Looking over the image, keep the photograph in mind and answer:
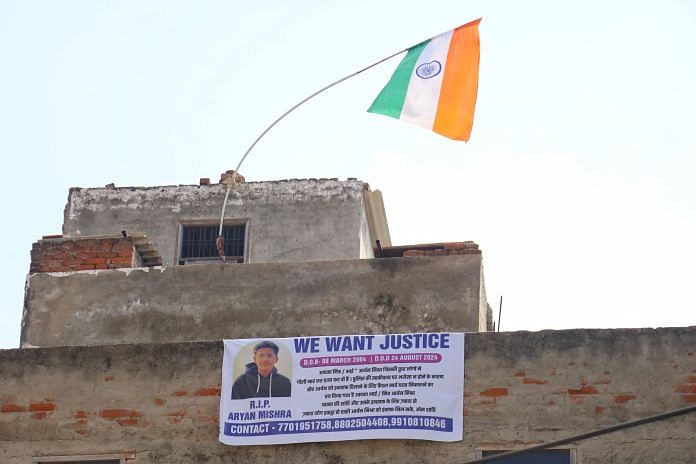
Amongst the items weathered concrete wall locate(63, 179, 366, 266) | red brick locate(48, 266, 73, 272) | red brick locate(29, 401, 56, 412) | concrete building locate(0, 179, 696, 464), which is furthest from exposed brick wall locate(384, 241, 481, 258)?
red brick locate(29, 401, 56, 412)

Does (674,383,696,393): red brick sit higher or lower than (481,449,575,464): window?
higher

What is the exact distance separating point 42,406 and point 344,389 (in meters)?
2.92

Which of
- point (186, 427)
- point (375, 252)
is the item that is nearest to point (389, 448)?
point (186, 427)

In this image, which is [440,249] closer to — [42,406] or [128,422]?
[128,422]

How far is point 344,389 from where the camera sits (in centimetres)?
1522

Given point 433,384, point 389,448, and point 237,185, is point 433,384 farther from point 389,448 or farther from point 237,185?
point 237,185

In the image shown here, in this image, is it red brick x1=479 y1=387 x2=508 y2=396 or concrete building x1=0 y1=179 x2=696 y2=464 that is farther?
red brick x1=479 y1=387 x2=508 y2=396

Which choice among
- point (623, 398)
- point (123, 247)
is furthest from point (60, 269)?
point (623, 398)

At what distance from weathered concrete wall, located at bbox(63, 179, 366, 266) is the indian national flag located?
2.22 meters

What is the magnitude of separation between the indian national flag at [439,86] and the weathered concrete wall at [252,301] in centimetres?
278

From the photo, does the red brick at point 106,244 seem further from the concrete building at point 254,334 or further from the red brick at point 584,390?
the red brick at point 584,390

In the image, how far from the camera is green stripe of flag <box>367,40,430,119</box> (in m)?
19.8

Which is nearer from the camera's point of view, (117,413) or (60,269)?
(117,413)

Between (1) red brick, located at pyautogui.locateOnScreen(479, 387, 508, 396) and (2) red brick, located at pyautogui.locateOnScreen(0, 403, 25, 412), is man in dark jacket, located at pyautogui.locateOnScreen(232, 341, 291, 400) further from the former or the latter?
(2) red brick, located at pyautogui.locateOnScreen(0, 403, 25, 412)
